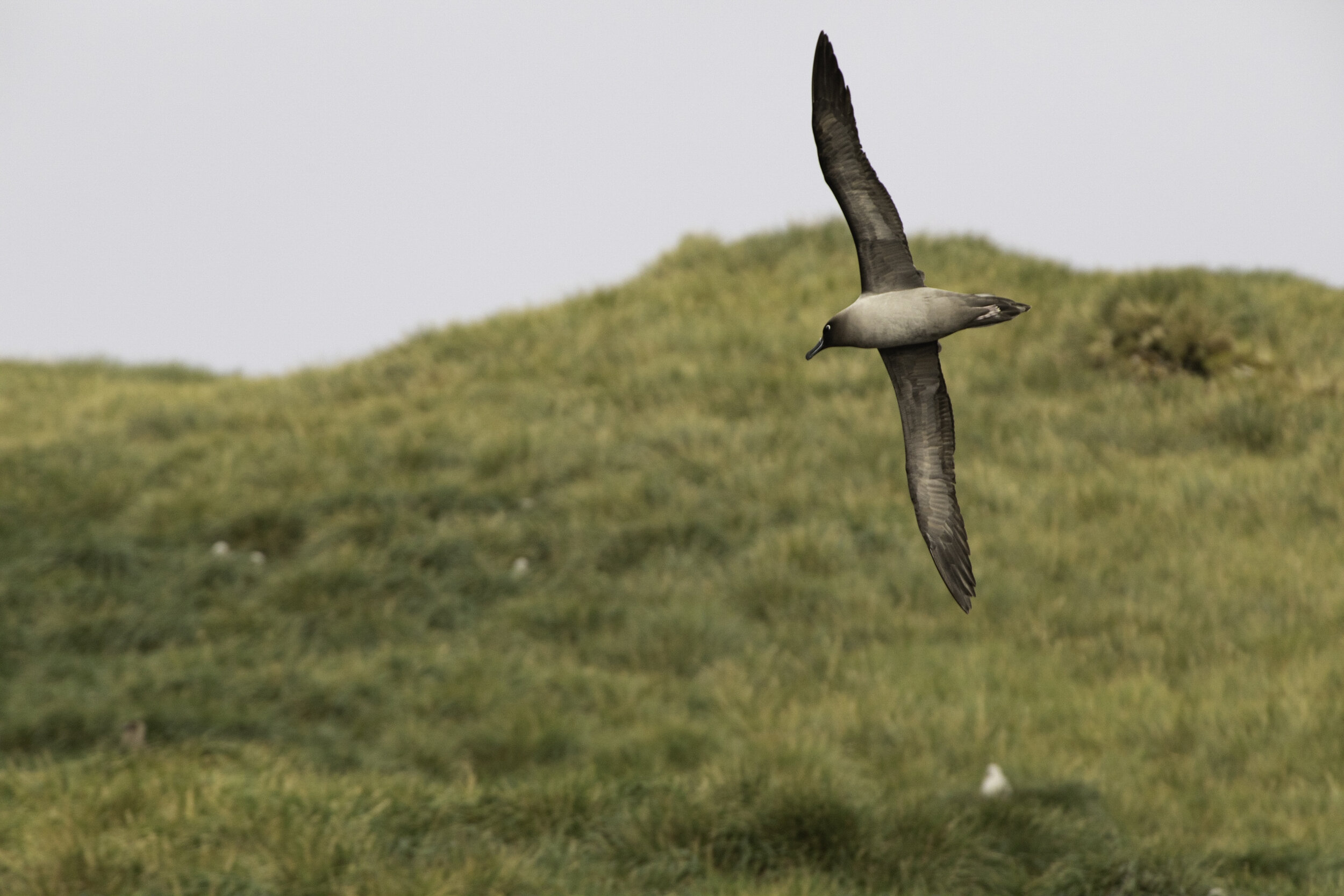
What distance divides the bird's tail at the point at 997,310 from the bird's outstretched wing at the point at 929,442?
0.32 m

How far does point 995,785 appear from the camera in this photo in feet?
18.7

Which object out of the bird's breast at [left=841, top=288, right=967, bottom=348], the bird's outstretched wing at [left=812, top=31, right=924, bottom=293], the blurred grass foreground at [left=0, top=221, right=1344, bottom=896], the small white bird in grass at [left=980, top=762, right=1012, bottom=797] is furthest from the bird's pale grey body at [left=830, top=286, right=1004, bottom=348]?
the small white bird in grass at [left=980, top=762, right=1012, bottom=797]

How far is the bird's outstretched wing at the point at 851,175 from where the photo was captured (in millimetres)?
2527

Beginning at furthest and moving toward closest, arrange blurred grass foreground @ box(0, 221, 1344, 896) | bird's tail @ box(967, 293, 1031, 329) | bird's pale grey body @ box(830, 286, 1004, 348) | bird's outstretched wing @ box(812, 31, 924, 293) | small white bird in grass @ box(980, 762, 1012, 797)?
small white bird in grass @ box(980, 762, 1012, 797)
blurred grass foreground @ box(0, 221, 1344, 896)
bird's outstretched wing @ box(812, 31, 924, 293)
bird's pale grey body @ box(830, 286, 1004, 348)
bird's tail @ box(967, 293, 1031, 329)

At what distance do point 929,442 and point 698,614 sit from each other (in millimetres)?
5334

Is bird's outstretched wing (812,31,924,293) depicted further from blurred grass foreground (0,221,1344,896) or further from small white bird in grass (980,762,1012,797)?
small white bird in grass (980,762,1012,797)

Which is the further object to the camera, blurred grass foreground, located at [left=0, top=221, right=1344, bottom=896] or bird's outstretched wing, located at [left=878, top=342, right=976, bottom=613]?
blurred grass foreground, located at [left=0, top=221, right=1344, bottom=896]

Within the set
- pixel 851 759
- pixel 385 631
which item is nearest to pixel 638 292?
pixel 385 631

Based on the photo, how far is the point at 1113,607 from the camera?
7.66m

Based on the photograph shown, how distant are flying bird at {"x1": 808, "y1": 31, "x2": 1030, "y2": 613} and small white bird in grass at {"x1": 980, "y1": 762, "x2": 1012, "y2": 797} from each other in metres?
3.37

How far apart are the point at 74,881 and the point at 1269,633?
643cm

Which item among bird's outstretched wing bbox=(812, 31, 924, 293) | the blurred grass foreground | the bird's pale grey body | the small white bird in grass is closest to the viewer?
the bird's pale grey body

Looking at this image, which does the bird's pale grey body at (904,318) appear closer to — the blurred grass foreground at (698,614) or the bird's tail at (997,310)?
the bird's tail at (997,310)

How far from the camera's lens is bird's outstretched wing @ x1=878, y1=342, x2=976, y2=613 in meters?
2.61
